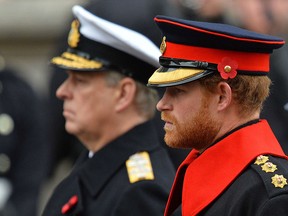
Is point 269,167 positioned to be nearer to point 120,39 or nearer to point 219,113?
point 219,113

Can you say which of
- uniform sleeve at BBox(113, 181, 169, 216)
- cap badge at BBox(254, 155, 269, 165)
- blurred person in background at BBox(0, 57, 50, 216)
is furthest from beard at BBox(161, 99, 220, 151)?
blurred person in background at BBox(0, 57, 50, 216)

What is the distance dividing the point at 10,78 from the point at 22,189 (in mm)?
831

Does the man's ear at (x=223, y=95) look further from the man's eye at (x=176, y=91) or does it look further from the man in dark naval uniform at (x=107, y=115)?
the man in dark naval uniform at (x=107, y=115)

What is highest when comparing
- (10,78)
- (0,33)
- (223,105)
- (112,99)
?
(223,105)

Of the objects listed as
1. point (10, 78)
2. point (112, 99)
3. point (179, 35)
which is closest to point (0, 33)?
point (10, 78)

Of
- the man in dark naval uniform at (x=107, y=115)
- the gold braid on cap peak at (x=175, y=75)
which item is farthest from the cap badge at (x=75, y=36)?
the gold braid on cap peak at (x=175, y=75)

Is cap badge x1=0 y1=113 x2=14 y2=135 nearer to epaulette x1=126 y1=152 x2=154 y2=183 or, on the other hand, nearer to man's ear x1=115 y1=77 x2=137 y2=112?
man's ear x1=115 y1=77 x2=137 y2=112

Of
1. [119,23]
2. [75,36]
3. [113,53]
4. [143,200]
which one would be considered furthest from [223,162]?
[119,23]

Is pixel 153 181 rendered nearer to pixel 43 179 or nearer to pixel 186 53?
pixel 186 53

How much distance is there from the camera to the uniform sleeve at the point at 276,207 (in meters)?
4.76

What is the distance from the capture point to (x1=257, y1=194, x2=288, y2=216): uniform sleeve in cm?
476

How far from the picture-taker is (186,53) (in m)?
5.23

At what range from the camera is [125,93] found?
664 centimetres

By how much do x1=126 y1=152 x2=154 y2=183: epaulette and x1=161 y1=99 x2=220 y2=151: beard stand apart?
1.05 m
